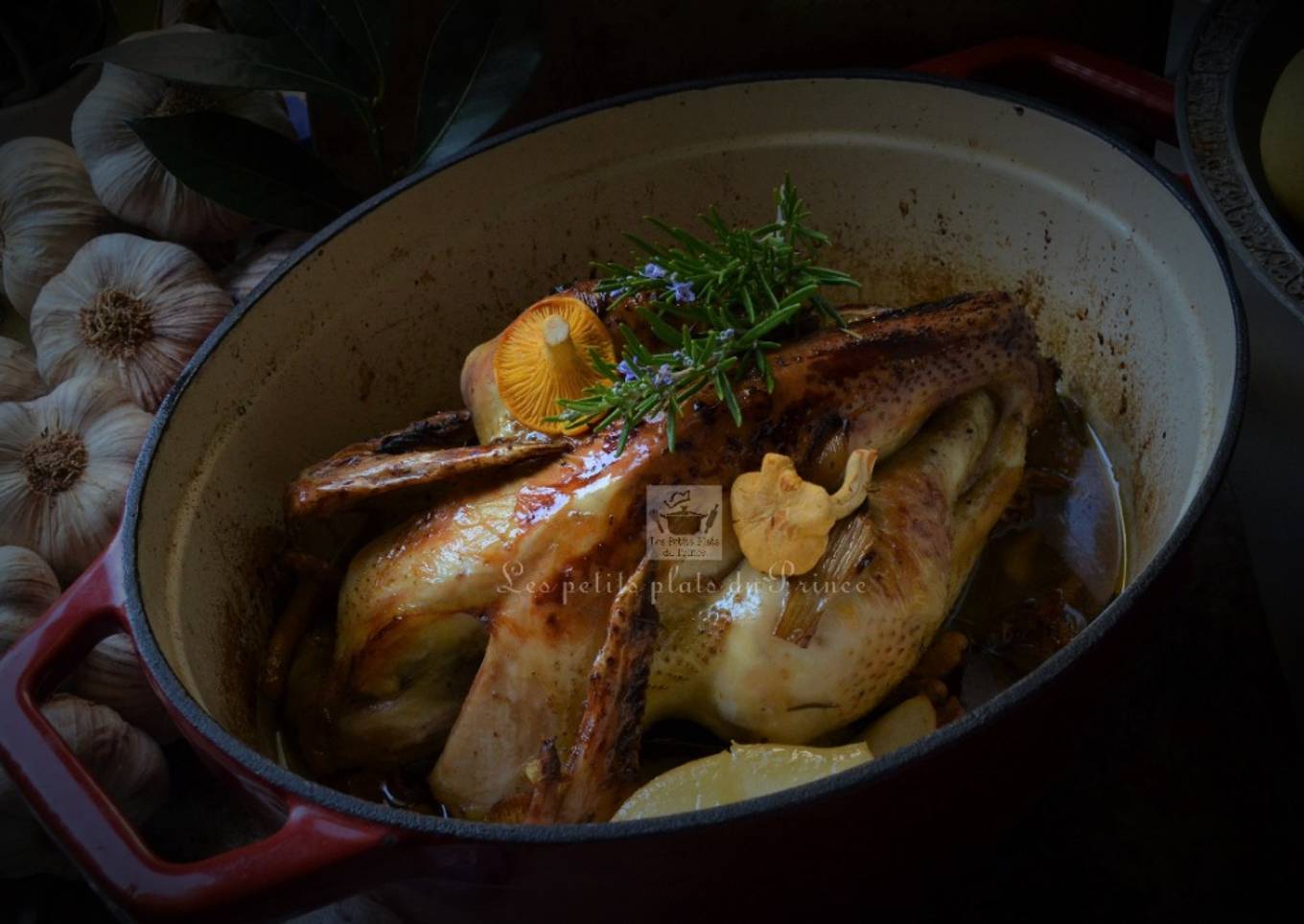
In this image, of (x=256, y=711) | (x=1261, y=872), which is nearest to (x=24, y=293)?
(x=256, y=711)

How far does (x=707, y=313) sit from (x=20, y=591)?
0.87 m

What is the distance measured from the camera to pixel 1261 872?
54.7 inches

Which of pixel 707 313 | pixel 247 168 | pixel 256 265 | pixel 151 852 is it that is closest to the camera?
pixel 151 852

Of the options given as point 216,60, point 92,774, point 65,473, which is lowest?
point 92,774

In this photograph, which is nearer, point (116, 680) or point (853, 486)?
point (853, 486)

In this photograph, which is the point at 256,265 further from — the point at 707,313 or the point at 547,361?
the point at 707,313

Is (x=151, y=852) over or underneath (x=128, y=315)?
underneath

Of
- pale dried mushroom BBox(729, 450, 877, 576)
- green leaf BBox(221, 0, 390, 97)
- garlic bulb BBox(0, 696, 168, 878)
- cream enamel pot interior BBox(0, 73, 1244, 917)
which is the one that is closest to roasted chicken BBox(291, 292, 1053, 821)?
pale dried mushroom BBox(729, 450, 877, 576)

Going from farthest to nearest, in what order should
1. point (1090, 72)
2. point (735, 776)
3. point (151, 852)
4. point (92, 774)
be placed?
point (1090, 72), point (92, 774), point (735, 776), point (151, 852)

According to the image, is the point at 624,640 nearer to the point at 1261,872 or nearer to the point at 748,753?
the point at 748,753

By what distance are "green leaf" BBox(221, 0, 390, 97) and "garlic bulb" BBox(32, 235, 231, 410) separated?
319mm

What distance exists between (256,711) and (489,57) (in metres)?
0.88

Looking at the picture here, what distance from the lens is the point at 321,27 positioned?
1.60 m

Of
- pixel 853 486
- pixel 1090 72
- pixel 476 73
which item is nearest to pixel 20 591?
pixel 476 73
